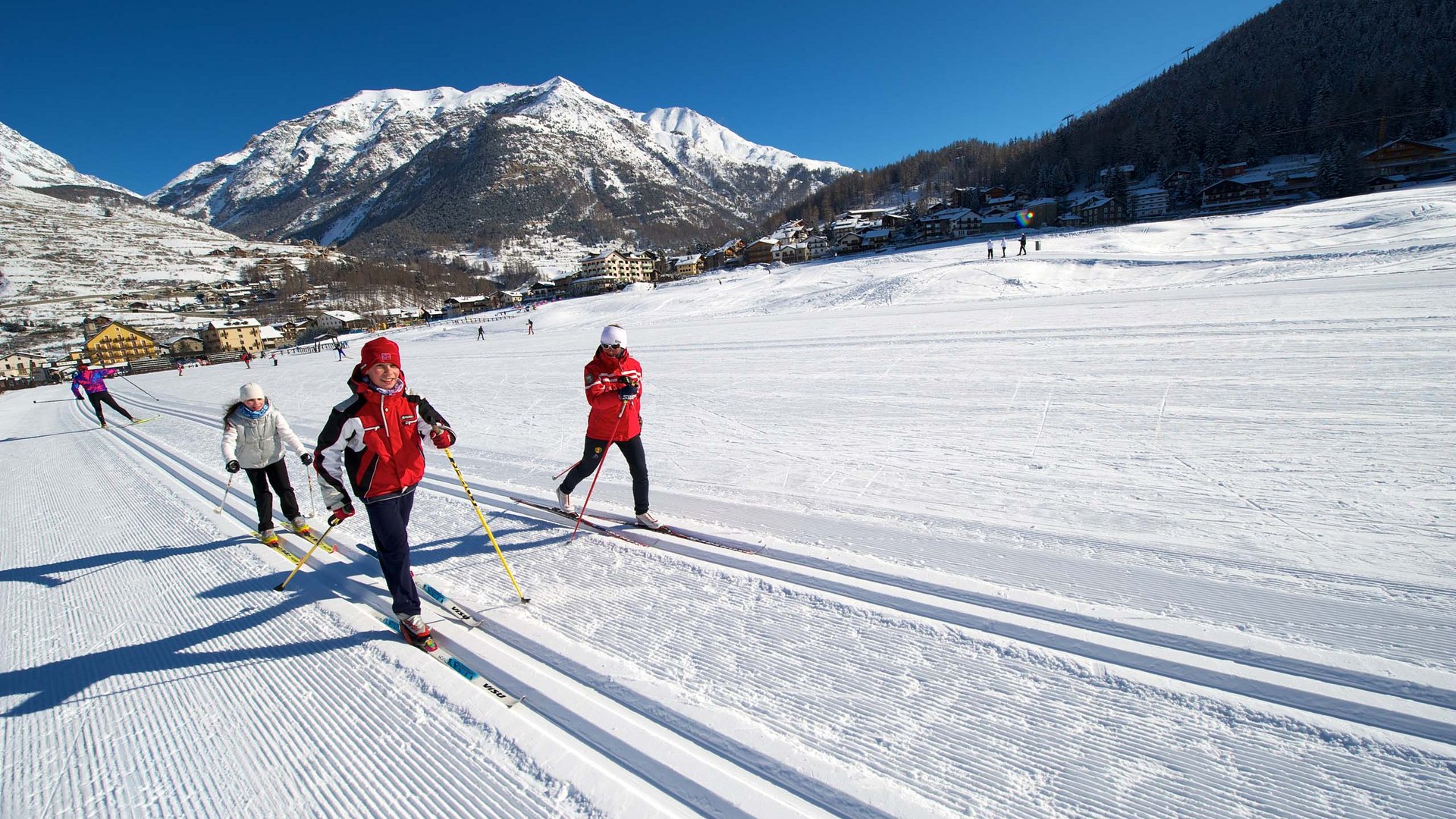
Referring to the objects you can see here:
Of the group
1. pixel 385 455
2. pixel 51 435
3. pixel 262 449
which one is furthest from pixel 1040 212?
pixel 51 435

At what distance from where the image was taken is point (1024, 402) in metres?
7.04

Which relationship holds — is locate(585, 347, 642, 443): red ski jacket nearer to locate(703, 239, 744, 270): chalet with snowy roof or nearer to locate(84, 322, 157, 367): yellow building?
locate(703, 239, 744, 270): chalet with snowy roof

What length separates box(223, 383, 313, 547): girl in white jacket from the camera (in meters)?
5.05

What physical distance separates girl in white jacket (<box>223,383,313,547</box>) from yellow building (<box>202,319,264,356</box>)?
9098 cm

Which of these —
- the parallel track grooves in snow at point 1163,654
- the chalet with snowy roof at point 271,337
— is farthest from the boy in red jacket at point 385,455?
the chalet with snowy roof at point 271,337

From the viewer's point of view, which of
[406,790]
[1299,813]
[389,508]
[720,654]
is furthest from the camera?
[389,508]

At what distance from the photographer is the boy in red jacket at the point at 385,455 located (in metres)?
3.01

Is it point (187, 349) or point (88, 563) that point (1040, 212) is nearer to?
point (88, 563)

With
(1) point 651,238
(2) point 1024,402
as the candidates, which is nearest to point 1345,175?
(2) point 1024,402

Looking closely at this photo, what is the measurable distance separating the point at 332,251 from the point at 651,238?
90344mm

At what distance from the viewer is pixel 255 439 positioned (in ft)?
16.8

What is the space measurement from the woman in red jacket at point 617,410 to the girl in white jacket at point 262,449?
2.72m

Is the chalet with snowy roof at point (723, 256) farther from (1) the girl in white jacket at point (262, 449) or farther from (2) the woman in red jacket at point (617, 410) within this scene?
(2) the woman in red jacket at point (617, 410)

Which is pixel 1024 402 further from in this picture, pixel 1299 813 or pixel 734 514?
pixel 1299 813
